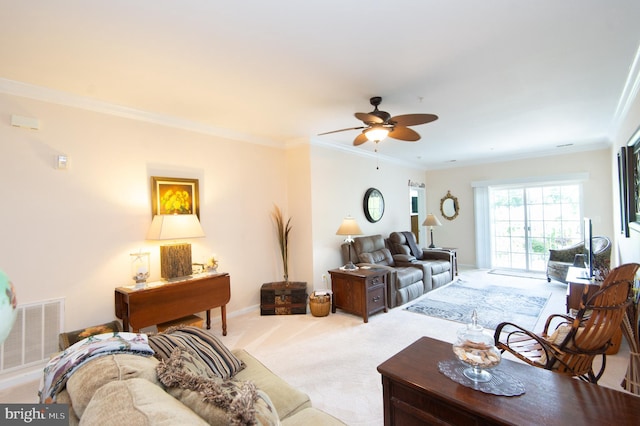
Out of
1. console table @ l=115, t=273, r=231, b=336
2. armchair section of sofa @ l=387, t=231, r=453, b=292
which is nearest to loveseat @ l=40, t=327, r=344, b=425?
console table @ l=115, t=273, r=231, b=336

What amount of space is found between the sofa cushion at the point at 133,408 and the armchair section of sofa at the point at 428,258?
15.3 ft

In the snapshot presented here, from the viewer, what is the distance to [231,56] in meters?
2.17

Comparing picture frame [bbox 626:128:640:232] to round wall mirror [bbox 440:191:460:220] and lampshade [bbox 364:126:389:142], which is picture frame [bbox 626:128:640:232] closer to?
lampshade [bbox 364:126:389:142]

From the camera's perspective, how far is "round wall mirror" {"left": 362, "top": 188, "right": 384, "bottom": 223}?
5.48 meters

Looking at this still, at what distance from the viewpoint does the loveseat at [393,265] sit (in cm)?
430

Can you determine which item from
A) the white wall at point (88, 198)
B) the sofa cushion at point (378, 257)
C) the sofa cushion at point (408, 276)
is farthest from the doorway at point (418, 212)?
the white wall at point (88, 198)

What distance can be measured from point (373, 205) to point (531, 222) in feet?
11.8

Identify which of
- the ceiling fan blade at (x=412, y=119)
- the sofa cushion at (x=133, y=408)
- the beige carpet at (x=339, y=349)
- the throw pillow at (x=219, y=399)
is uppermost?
the ceiling fan blade at (x=412, y=119)

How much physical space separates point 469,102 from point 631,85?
4.53 feet

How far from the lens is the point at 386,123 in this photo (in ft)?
9.03

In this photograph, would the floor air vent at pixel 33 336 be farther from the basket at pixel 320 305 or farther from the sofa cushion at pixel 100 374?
the basket at pixel 320 305

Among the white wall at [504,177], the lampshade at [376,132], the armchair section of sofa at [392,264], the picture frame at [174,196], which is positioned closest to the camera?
the lampshade at [376,132]

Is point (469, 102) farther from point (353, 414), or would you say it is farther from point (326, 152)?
point (353, 414)

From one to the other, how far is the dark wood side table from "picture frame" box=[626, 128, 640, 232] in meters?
2.59
